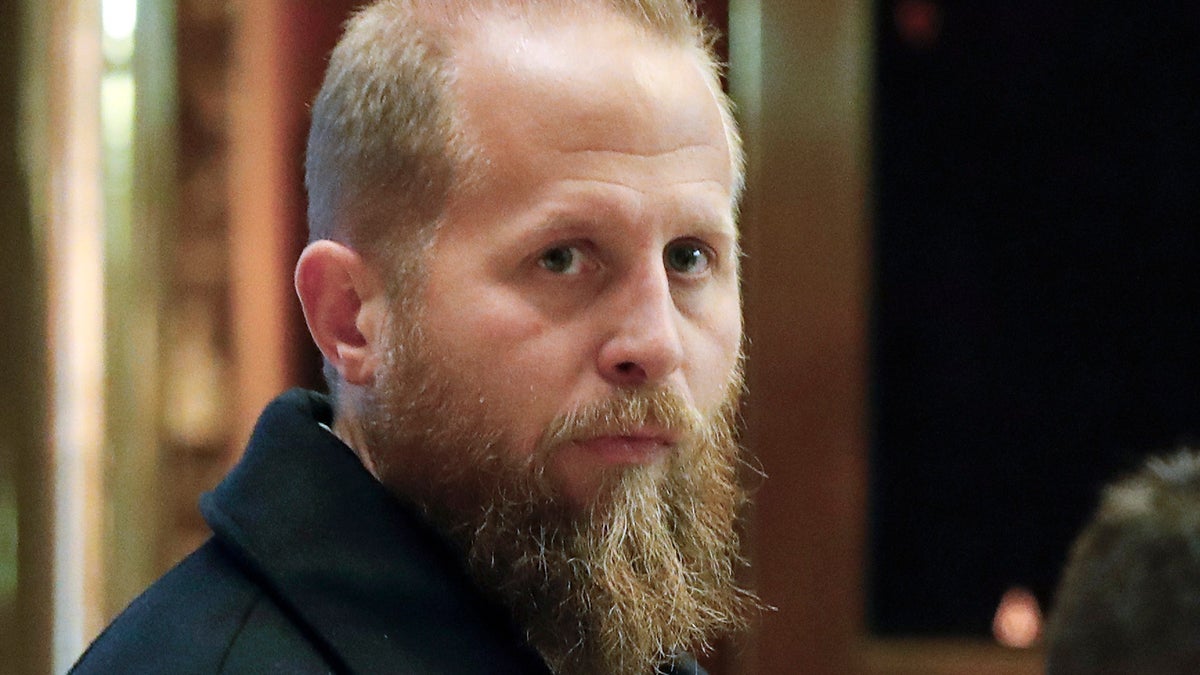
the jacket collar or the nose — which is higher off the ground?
the nose

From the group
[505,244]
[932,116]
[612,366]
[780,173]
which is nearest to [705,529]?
[612,366]

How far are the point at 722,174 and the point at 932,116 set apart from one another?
2.00 m

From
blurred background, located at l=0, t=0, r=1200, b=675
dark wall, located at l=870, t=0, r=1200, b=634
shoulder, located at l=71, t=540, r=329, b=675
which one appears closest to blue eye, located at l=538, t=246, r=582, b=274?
shoulder, located at l=71, t=540, r=329, b=675

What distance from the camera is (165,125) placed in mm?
3049

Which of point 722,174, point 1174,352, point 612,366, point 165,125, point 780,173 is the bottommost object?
point 1174,352

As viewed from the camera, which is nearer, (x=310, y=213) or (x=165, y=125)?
(x=310, y=213)

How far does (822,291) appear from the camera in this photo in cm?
324

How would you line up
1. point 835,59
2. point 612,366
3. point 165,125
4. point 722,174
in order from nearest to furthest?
point 612,366, point 722,174, point 165,125, point 835,59

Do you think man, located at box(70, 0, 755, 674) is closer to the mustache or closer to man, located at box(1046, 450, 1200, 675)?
the mustache

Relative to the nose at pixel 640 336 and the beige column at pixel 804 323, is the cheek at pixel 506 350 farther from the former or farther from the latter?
the beige column at pixel 804 323

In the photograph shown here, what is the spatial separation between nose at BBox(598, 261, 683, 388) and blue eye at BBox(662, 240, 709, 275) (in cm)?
5

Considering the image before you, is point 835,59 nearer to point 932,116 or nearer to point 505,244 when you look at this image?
point 932,116

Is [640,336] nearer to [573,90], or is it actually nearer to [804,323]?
[573,90]

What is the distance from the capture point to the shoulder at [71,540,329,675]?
1282 millimetres
